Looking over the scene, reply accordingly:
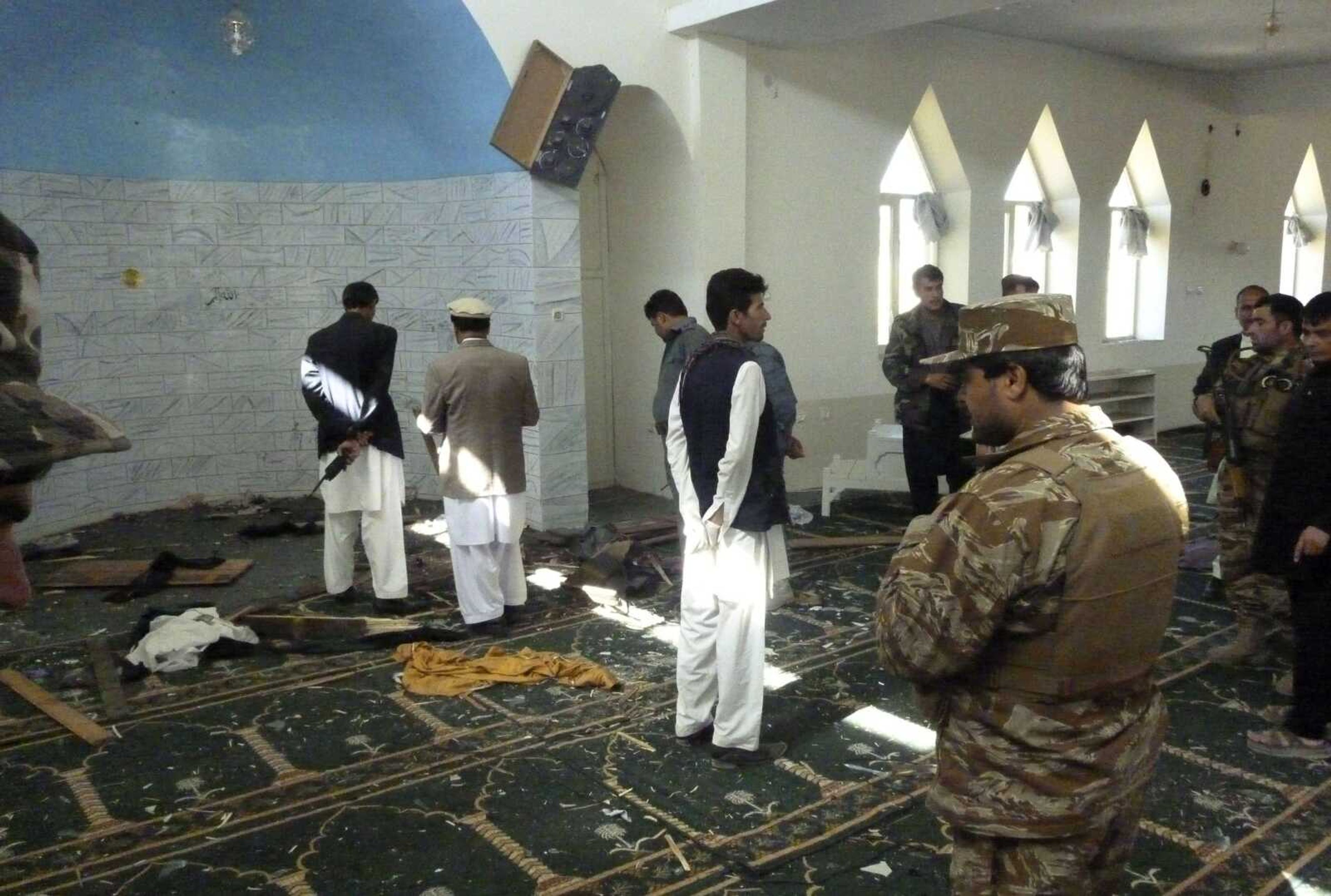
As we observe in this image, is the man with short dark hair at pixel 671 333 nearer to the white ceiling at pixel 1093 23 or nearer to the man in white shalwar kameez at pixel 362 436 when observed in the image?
the man in white shalwar kameez at pixel 362 436

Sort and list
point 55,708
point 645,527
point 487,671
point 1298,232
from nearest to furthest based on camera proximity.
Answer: point 55,708 → point 487,671 → point 645,527 → point 1298,232

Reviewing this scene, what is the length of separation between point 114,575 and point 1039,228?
8.23 metres

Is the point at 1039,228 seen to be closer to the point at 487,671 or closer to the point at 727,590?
the point at 487,671

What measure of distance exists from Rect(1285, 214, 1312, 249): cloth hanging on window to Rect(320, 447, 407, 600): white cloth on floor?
12303 millimetres

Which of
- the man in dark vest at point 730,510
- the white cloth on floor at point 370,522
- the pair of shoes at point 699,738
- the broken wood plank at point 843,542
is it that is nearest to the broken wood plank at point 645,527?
the broken wood plank at point 843,542

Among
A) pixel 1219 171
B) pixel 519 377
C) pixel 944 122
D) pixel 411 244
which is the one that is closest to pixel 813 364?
pixel 944 122

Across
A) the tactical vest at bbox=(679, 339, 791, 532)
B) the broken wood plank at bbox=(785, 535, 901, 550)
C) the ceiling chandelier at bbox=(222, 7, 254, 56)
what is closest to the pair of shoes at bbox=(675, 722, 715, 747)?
the tactical vest at bbox=(679, 339, 791, 532)

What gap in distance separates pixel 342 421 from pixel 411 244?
2.94 metres

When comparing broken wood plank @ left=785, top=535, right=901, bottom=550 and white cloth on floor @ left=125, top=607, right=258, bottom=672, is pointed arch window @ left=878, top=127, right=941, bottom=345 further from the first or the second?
white cloth on floor @ left=125, top=607, right=258, bottom=672

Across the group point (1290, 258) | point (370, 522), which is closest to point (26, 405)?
point (370, 522)

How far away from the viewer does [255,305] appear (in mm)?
7605

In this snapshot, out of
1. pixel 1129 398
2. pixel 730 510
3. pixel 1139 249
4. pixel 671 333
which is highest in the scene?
pixel 1139 249

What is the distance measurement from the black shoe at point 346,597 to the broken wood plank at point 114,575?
0.83m

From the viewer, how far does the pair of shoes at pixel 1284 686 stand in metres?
4.05
